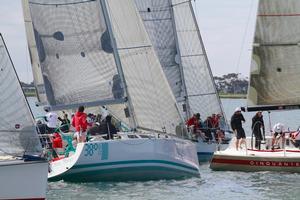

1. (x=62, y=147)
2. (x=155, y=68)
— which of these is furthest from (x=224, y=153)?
(x=62, y=147)

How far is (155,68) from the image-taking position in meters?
22.6

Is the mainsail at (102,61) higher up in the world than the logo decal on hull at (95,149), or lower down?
higher up

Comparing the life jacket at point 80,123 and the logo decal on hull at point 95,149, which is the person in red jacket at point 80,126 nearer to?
the life jacket at point 80,123

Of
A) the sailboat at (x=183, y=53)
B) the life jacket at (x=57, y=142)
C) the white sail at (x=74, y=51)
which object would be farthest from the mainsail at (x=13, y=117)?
the sailboat at (x=183, y=53)

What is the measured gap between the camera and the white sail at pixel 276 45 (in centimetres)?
2552

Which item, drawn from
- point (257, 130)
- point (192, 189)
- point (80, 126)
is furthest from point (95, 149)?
point (257, 130)

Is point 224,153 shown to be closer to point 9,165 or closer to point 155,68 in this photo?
point 155,68

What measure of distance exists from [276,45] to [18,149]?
12.4 m

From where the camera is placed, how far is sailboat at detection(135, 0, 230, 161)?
32938 mm

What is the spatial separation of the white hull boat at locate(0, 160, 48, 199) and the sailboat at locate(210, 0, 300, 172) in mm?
10165

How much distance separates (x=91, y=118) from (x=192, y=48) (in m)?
8.62

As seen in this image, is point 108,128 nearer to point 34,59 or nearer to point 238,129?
point 238,129

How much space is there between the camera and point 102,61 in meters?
22.8

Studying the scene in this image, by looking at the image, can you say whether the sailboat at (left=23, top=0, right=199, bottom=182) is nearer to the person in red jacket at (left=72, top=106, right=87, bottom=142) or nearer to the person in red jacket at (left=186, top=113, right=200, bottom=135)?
the person in red jacket at (left=72, top=106, right=87, bottom=142)
